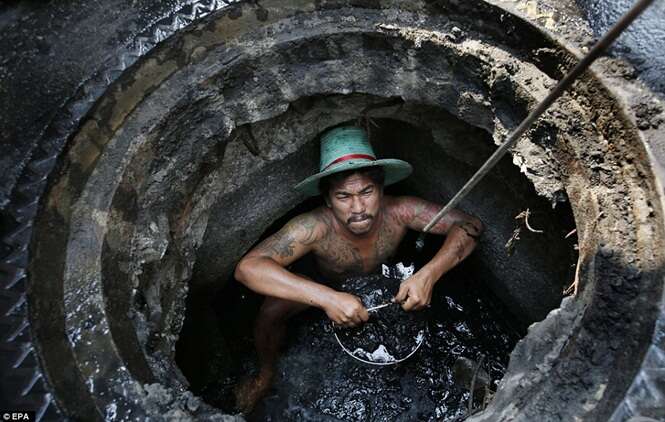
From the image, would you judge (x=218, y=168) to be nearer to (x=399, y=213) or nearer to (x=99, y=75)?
(x=99, y=75)

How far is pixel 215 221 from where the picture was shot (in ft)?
13.5

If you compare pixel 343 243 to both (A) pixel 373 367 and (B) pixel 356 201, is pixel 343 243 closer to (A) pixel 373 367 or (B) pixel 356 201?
(B) pixel 356 201

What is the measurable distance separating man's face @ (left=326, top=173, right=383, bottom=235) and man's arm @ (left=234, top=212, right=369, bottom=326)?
1.13 ft

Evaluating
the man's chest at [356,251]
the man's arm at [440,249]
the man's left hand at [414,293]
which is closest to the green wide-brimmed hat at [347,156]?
the man's arm at [440,249]

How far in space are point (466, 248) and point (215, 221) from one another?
6.87 feet

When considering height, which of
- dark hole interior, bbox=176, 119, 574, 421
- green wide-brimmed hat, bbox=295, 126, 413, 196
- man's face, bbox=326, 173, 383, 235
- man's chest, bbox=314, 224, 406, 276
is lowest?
dark hole interior, bbox=176, 119, 574, 421

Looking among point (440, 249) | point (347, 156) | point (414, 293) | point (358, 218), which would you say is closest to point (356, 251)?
point (358, 218)

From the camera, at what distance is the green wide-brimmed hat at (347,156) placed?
3.81 metres

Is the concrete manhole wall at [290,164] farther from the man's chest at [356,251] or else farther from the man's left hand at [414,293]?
the man's left hand at [414,293]

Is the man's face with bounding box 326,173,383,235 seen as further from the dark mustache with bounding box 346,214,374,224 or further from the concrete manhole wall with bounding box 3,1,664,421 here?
the concrete manhole wall with bounding box 3,1,664,421

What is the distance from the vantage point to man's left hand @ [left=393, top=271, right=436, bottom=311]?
3.74m

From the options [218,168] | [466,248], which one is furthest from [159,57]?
[466,248]

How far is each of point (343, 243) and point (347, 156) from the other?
902 millimetres

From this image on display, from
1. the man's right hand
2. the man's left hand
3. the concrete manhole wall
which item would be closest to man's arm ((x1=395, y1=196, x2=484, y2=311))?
the man's left hand
